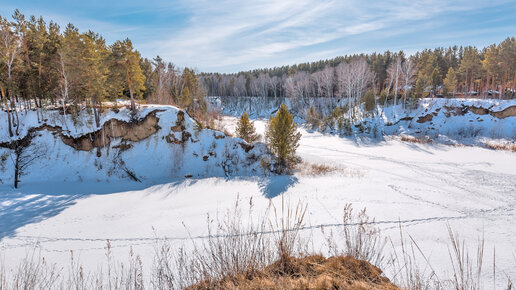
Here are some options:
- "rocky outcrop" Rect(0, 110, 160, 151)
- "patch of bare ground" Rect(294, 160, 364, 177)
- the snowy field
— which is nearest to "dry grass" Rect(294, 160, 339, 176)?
"patch of bare ground" Rect(294, 160, 364, 177)

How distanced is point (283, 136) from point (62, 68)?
2158 centimetres

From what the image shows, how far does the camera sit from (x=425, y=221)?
10.7 m

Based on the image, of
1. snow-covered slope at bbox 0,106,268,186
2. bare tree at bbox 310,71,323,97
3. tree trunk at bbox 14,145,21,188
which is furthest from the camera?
bare tree at bbox 310,71,323,97

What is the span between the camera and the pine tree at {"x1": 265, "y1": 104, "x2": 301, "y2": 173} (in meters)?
19.4

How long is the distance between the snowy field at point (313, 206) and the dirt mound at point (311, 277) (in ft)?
9.25

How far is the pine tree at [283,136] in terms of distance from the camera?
19.4 meters

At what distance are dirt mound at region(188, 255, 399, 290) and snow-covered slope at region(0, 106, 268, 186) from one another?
16.6 metres

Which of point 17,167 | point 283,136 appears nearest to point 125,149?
point 17,167

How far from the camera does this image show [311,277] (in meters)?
3.74

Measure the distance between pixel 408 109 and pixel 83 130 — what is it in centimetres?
4584

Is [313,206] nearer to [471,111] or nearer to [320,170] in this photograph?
[320,170]

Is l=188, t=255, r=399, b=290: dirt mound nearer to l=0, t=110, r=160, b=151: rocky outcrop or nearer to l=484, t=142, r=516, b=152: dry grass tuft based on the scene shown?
l=0, t=110, r=160, b=151: rocky outcrop

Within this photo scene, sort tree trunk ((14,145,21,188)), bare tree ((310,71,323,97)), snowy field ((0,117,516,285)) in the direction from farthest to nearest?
bare tree ((310,71,323,97))
tree trunk ((14,145,21,188))
snowy field ((0,117,516,285))

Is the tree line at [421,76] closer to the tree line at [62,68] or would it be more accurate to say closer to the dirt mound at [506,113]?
the dirt mound at [506,113]
